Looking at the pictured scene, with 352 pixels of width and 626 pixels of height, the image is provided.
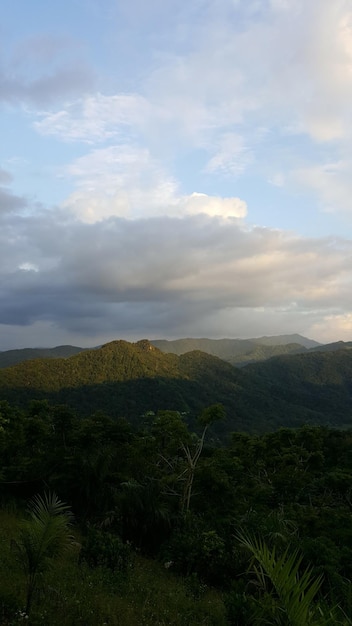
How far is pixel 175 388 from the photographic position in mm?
115875

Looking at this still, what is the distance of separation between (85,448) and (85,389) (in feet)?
295

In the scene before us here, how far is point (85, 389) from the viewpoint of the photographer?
101 meters

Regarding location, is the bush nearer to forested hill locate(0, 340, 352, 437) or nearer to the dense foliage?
the dense foliage

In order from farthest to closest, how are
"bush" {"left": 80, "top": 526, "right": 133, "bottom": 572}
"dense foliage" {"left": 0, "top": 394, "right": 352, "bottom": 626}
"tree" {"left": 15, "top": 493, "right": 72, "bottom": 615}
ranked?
"bush" {"left": 80, "top": 526, "right": 133, "bottom": 572} → "dense foliage" {"left": 0, "top": 394, "right": 352, "bottom": 626} → "tree" {"left": 15, "top": 493, "right": 72, "bottom": 615}

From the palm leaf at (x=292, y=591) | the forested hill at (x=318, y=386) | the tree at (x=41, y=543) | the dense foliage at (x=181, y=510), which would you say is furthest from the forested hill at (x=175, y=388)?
the palm leaf at (x=292, y=591)

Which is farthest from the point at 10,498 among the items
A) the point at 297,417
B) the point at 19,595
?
the point at 297,417

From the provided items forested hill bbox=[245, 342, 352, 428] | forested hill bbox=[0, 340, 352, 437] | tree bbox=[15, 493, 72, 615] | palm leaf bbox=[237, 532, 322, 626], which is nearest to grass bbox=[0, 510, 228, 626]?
tree bbox=[15, 493, 72, 615]

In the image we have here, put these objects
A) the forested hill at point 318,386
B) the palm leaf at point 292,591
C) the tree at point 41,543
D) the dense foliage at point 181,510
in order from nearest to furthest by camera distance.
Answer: the palm leaf at point 292,591, the tree at point 41,543, the dense foliage at point 181,510, the forested hill at point 318,386

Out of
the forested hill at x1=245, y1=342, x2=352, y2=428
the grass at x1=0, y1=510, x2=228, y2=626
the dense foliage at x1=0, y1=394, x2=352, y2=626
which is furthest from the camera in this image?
the forested hill at x1=245, y1=342, x2=352, y2=428

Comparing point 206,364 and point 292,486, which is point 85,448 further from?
point 206,364

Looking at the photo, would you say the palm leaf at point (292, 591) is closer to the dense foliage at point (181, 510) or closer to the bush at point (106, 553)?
the dense foliage at point (181, 510)

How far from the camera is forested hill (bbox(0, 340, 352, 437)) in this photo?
3713 inches

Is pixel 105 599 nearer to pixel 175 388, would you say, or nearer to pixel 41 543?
pixel 41 543

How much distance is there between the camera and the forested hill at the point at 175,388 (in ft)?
309
